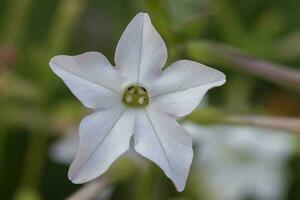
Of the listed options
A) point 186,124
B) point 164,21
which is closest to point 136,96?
point 164,21

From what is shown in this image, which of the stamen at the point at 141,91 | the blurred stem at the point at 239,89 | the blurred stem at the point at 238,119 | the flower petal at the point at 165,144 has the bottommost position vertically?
the blurred stem at the point at 239,89

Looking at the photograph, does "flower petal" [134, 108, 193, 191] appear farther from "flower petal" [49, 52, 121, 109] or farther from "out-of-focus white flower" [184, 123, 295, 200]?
"out-of-focus white flower" [184, 123, 295, 200]

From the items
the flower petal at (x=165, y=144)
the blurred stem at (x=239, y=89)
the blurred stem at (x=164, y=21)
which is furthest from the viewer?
the blurred stem at (x=239, y=89)

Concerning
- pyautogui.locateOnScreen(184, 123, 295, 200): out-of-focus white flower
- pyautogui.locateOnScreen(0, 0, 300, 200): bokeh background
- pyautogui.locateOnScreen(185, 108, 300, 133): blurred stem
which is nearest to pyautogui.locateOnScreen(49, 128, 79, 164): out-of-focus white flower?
pyautogui.locateOnScreen(0, 0, 300, 200): bokeh background

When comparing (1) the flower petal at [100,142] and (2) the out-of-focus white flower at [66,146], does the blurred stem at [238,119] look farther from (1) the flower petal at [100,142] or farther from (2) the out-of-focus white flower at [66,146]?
(2) the out-of-focus white flower at [66,146]

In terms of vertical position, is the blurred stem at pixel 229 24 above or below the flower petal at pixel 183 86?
below

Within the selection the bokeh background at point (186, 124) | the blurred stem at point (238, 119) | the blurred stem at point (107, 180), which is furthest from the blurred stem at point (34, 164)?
the blurred stem at point (238, 119)

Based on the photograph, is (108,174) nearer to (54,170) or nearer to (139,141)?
(139,141)

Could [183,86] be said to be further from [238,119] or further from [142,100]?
[238,119]
